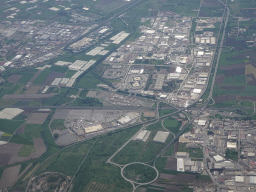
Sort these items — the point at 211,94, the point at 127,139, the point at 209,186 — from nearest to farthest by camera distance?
the point at 209,186 → the point at 127,139 → the point at 211,94

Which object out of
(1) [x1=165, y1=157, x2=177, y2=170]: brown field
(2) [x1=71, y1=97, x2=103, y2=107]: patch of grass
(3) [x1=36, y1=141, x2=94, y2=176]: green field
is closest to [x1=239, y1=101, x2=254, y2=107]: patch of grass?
(1) [x1=165, y1=157, x2=177, y2=170]: brown field

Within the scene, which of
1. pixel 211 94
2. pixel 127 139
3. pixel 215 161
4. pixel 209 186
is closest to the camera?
pixel 209 186

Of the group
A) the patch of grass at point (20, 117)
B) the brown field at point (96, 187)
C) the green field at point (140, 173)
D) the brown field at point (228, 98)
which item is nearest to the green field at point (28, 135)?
the patch of grass at point (20, 117)

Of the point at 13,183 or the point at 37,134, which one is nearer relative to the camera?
the point at 13,183

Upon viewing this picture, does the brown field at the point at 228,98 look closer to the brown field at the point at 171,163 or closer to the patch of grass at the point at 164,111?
the patch of grass at the point at 164,111

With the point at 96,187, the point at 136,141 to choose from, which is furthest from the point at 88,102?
the point at 96,187

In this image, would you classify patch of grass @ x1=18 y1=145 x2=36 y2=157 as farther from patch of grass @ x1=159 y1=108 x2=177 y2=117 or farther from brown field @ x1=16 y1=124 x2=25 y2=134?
patch of grass @ x1=159 y1=108 x2=177 y2=117

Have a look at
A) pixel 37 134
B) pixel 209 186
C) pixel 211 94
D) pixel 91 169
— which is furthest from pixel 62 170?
pixel 211 94

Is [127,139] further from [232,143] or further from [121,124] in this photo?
[232,143]
